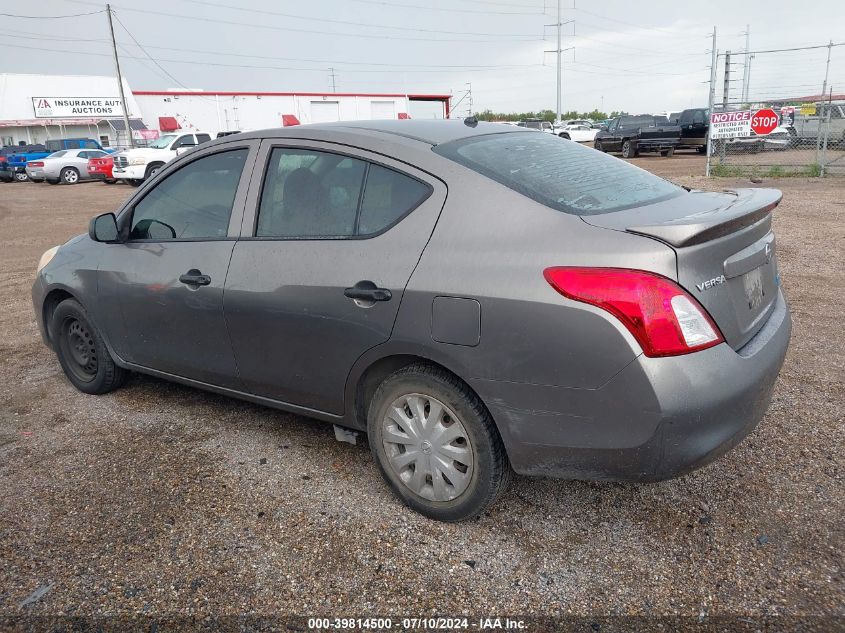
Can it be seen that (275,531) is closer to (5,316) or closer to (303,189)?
(303,189)

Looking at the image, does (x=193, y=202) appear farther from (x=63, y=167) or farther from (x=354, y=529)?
(x=63, y=167)

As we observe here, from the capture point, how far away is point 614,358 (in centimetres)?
219

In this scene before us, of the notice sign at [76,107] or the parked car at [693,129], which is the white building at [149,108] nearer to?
the notice sign at [76,107]

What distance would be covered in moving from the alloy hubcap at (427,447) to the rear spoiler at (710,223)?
3.39 ft

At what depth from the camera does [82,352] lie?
4.32 m

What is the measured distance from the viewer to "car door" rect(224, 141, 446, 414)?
8.80ft

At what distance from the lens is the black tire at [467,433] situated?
254cm

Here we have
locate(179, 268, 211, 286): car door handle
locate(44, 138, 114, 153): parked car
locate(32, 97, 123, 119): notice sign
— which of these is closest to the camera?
locate(179, 268, 211, 286): car door handle

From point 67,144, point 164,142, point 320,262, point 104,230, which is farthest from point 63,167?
point 320,262

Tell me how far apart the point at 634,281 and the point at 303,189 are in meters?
1.64

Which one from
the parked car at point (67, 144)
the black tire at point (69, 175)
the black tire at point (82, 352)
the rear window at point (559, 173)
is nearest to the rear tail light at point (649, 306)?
the rear window at point (559, 173)

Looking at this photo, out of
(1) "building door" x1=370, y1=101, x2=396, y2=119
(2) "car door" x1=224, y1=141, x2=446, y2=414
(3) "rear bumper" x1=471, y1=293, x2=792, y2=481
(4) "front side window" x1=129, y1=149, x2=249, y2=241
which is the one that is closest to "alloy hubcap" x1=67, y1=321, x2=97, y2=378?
(4) "front side window" x1=129, y1=149, x2=249, y2=241

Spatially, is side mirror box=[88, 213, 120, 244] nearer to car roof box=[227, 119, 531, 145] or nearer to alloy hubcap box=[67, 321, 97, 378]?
alloy hubcap box=[67, 321, 97, 378]

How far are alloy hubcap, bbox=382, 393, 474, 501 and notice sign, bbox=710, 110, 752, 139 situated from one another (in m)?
15.0
